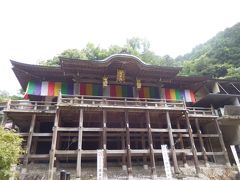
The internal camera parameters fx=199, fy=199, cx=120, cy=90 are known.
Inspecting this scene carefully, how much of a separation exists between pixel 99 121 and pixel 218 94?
12498 mm

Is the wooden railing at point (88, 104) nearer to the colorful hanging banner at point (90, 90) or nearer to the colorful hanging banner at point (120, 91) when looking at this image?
the colorful hanging banner at point (90, 90)

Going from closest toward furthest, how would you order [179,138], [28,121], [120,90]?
[28,121]
[179,138]
[120,90]

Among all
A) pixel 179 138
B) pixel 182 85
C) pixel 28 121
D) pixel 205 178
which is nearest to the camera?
pixel 205 178

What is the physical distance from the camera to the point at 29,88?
16781mm

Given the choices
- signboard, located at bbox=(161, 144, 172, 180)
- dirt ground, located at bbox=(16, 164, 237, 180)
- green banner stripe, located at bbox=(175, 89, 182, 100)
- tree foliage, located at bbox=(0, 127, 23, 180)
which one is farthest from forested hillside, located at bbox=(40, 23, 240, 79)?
tree foliage, located at bbox=(0, 127, 23, 180)

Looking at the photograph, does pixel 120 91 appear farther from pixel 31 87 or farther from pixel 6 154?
pixel 6 154

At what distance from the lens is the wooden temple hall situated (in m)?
14.6

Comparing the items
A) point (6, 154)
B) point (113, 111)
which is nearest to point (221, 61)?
point (113, 111)

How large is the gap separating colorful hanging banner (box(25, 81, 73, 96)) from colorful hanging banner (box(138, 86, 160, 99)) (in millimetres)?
6292

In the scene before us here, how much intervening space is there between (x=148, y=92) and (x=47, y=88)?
900 cm

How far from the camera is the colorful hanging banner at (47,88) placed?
1680cm

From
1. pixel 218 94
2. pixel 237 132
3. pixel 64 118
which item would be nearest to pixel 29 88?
pixel 64 118

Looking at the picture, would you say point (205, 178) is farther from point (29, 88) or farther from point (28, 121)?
point (29, 88)

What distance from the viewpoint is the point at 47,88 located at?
56.0 ft
